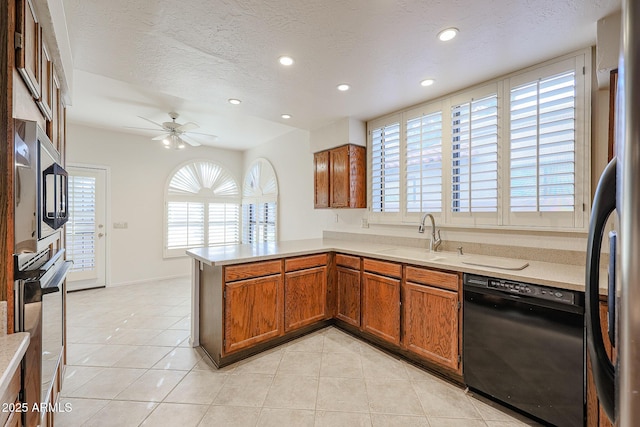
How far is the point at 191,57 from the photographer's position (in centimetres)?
212

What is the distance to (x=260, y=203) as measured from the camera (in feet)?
18.3

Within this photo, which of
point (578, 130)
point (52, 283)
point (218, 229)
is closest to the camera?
point (52, 283)

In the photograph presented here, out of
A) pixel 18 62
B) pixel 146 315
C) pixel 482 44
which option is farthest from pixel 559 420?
pixel 146 315

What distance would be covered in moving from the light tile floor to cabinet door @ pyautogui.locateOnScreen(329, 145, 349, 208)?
5.08 ft

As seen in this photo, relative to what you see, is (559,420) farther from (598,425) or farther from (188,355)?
(188,355)

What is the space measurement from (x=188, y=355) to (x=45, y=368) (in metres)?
1.52

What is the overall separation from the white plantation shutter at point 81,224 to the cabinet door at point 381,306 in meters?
4.57

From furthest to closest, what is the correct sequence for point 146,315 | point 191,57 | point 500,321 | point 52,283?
point 146,315 < point 191,57 < point 500,321 < point 52,283

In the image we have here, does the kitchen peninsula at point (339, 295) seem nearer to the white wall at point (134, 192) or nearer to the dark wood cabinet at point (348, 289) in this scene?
the dark wood cabinet at point (348, 289)

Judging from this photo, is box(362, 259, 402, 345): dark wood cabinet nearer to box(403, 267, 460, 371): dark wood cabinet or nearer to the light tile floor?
box(403, 267, 460, 371): dark wood cabinet

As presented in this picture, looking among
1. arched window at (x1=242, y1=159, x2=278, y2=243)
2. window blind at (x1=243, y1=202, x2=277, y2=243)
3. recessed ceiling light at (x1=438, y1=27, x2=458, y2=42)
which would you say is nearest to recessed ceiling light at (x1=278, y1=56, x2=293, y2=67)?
recessed ceiling light at (x1=438, y1=27, x2=458, y2=42)

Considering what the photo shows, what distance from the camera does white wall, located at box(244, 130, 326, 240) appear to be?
14.3 feet

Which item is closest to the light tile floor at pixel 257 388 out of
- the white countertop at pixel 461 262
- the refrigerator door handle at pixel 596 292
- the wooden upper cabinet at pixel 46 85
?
the white countertop at pixel 461 262

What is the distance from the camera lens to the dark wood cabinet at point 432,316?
206 centimetres
